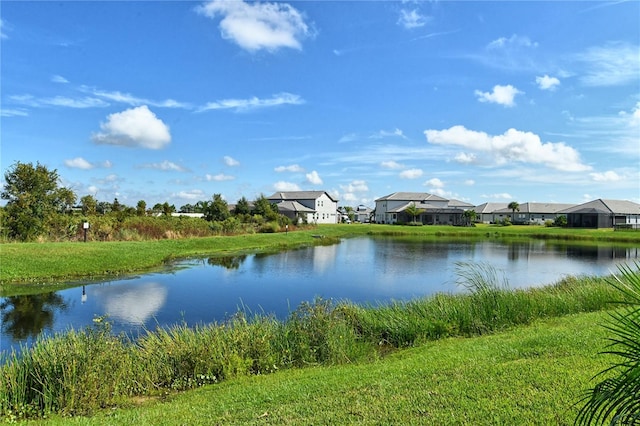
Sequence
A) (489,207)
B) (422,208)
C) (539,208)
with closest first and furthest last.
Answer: (422,208) < (539,208) < (489,207)

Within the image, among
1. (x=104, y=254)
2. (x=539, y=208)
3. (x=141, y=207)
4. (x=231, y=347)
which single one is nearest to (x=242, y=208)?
(x=141, y=207)

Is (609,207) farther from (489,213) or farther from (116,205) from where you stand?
(116,205)

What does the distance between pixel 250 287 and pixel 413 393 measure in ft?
44.3

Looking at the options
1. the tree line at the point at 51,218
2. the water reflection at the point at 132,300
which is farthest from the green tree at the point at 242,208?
the water reflection at the point at 132,300

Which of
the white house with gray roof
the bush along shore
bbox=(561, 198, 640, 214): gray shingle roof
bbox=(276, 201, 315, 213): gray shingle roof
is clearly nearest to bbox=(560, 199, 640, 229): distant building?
bbox=(561, 198, 640, 214): gray shingle roof

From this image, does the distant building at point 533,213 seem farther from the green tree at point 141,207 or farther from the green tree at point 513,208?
the green tree at point 141,207

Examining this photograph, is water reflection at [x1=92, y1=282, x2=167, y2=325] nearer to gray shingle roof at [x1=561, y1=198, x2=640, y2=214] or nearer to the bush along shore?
the bush along shore

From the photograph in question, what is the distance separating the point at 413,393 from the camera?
5.55 meters

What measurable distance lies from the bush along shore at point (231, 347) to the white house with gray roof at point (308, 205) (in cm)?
6000

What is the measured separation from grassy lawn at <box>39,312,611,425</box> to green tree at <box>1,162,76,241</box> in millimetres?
21066

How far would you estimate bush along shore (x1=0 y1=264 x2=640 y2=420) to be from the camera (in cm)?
643

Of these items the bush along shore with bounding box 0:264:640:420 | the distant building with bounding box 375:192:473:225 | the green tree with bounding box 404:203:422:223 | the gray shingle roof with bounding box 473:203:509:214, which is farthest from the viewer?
the gray shingle roof with bounding box 473:203:509:214

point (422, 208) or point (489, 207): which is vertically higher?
point (489, 207)

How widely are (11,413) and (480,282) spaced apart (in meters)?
10.8
